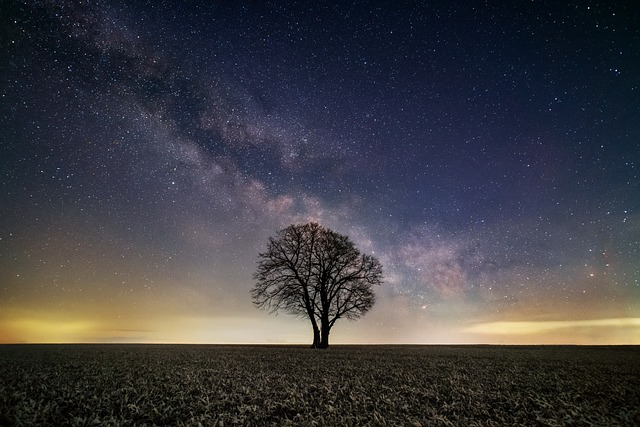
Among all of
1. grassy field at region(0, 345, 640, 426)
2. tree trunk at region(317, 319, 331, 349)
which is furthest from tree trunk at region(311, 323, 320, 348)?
grassy field at region(0, 345, 640, 426)

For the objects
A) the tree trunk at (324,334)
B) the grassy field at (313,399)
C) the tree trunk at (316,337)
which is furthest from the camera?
the tree trunk at (316,337)

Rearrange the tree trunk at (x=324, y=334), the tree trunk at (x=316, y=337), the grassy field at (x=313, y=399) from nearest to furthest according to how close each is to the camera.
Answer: the grassy field at (x=313, y=399)
the tree trunk at (x=324, y=334)
the tree trunk at (x=316, y=337)

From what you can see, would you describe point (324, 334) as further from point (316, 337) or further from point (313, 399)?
point (313, 399)

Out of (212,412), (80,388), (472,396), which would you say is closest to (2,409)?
(80,388)

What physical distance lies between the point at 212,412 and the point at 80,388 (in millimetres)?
4406

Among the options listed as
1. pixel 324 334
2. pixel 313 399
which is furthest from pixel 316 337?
pixel 313 399

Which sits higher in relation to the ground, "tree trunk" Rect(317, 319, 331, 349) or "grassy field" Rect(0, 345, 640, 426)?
"tree trunk" Rect(317, 319, 331, 349)

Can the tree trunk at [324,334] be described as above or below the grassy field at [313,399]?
above

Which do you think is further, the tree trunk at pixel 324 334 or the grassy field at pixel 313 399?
the tree trunk at pixel 324 334

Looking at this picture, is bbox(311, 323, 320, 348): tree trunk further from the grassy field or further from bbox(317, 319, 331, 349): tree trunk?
A: the grassy field

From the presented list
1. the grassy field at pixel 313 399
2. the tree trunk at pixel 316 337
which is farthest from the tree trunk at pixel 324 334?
the grassy field at pixel 313 399

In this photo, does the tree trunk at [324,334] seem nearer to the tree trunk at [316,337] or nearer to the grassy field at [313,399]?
the tree trunk at [316,337]

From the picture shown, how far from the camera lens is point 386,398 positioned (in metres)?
8.62

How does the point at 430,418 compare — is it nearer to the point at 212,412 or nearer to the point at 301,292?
the point at 212,412
